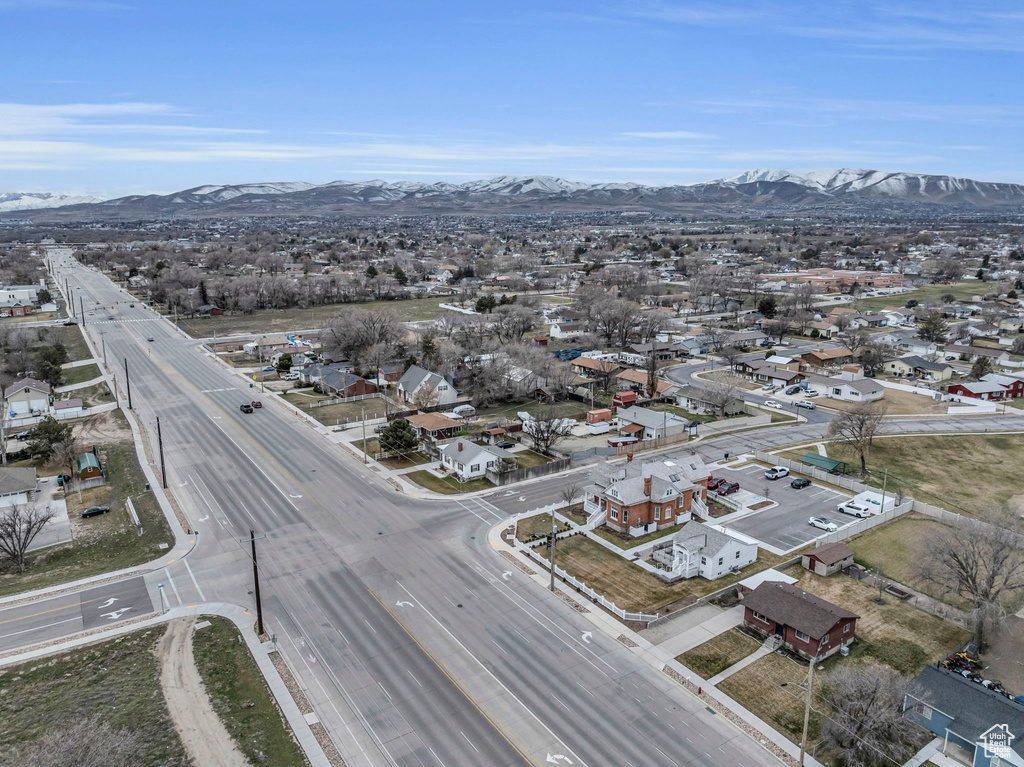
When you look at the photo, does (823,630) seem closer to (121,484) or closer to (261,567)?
(261,567)

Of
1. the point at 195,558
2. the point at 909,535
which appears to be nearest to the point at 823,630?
the point at 909,535

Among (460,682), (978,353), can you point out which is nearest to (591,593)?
(460,682)

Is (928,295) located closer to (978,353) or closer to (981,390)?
(978,353)

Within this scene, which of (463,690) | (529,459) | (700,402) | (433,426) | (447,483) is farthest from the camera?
(700,402)

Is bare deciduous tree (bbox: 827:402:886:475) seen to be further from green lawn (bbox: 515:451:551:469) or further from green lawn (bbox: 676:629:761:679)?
green lawn (bbox: 676:629:761:679)

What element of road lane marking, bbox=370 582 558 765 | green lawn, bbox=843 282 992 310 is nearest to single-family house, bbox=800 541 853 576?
road lane marking, bbox=370 582 558 765

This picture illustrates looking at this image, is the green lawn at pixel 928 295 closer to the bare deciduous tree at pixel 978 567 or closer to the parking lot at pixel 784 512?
the parking lot at pixel 784 512
